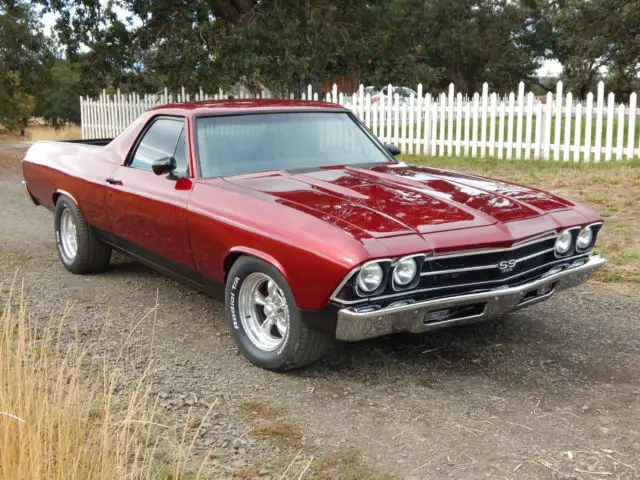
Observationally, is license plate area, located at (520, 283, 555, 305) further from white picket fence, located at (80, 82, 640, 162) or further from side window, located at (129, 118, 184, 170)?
white picket fence, located at (80, 82, 640, 162)

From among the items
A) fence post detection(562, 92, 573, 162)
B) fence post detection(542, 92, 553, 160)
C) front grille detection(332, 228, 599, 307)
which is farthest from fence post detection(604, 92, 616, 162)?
front grille detection(332, 228, 599, 307)

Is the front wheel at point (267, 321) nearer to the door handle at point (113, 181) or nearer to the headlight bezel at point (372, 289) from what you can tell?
the headlight bezel at point (372, 289)

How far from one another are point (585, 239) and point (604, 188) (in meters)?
5.91

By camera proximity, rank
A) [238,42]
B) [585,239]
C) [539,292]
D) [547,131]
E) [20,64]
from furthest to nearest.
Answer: [20,64]
[238,42]
[547,131]
[585,239]
[539,292]

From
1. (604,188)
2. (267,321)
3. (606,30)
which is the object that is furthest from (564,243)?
(606,30)

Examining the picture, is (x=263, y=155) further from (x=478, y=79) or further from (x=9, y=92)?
(x=478, y=79)

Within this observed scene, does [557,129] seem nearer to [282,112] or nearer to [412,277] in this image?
[282,112]

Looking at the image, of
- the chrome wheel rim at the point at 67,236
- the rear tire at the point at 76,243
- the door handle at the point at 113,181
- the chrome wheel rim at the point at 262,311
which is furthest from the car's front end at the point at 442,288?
the chrome wheel rim at the point at 67,236

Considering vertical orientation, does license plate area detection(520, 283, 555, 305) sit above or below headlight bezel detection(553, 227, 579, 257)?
below

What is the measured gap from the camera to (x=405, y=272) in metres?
3.77

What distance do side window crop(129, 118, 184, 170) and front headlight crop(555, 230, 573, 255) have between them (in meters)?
2.69

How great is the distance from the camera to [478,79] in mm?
52031

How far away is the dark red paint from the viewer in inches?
149

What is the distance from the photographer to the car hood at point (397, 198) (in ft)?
13.0
